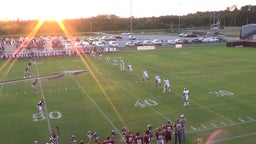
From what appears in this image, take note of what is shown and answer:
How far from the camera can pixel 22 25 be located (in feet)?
349

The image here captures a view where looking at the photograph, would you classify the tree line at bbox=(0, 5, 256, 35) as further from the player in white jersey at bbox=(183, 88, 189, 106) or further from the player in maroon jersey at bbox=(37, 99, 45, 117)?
the player in maroon jersey at bbox=(37, 99, 45, 117)

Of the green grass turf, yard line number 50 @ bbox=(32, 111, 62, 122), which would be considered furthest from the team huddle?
yard line number 50 @ bbox=(32, 111, 62, 122)

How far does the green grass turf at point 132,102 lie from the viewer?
1800 cm

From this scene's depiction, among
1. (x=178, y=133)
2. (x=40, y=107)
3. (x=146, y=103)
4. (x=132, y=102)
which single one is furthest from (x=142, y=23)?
(x=178, y=133)

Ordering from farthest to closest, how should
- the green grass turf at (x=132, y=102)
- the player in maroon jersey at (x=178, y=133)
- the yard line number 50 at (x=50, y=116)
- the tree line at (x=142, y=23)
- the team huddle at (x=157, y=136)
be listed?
the tree line at (x=142, y=23) → the yard line number 50 at (x=50, y=116) → the green grass turf at (x=132, y=102) → the player in maroon jersey at (x=178, y=133) → the team huddle at (x=157, y=136)

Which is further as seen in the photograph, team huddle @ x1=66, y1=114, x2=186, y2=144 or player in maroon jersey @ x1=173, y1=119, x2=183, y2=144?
player in maroon jersey @ x1=173, y1=119, x2=183, y2=144

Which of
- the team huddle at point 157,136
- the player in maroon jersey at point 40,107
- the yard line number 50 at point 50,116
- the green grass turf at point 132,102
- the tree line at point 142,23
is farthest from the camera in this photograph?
the tree line at point 142,23

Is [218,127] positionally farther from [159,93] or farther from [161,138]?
[159,93]

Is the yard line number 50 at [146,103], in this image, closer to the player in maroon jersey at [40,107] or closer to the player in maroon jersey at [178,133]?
the player in maroon jersey at [40,107]

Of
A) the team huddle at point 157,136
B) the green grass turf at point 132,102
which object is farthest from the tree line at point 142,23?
the team huddle at point 157,136

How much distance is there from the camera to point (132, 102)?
23172 millimetres

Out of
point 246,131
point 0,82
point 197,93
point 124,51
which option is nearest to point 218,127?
point 246,131

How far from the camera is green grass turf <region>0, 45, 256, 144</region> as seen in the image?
18.0 m

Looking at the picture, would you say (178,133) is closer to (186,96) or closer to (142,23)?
(186,96)
